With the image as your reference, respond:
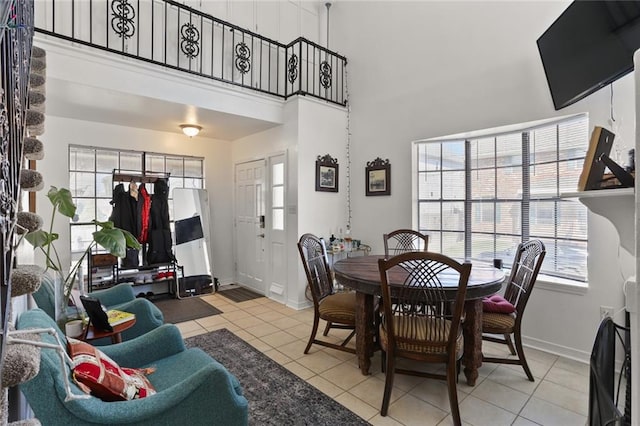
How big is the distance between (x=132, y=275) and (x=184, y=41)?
3.24 m

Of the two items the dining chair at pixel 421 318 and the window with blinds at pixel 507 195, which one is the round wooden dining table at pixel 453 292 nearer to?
the dining chair at pixel 421 318

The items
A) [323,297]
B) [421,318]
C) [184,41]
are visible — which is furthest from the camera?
[184,41]

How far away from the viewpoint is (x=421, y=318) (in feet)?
6.88

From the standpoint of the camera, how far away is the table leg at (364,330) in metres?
2.50

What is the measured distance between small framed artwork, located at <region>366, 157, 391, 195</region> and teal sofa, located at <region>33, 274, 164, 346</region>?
10.0 feet

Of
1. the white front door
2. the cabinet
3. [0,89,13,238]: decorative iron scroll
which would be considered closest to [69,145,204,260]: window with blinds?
the cabinet

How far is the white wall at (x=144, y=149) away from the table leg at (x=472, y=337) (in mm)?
4139

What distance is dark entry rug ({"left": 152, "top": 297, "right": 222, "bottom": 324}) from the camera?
383 cm

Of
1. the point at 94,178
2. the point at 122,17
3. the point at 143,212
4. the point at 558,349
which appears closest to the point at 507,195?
the point at 558,349

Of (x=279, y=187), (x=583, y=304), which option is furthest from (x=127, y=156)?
(x=583, y=304)

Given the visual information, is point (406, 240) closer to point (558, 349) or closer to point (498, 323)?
point (498, 323)

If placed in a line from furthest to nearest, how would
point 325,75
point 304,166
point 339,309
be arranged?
1. point 325,75
2. point 304,166
3. point 339,309

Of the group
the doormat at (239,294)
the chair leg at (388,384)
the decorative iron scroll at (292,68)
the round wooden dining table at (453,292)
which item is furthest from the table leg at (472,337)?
the decorative iron scroll at (292,68)

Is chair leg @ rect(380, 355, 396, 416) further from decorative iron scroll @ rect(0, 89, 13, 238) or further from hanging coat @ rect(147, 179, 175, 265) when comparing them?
hanging coat @ rect(147, 179, 175, 265)
